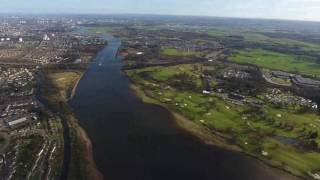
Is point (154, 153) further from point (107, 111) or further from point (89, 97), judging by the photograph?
point (89, 97)

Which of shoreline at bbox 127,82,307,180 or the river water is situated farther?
shoreline at bbox 127,82,307,180

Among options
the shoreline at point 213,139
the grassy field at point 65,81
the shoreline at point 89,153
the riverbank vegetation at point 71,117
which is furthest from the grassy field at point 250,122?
the shoreline at point 89,153

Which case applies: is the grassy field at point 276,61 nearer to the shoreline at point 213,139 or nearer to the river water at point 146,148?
the shoreline at point 213,139

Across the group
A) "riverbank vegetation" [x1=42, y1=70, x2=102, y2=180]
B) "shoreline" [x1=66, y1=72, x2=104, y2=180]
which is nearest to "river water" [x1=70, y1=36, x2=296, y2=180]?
"shoreline" [x1=66, y1=72, x2=104, y2=180]

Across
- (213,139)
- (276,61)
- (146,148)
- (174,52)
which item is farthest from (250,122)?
(174,52)

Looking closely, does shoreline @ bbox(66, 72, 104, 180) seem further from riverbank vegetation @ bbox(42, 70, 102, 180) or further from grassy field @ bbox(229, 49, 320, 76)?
grassy field @ bbox(229, 49, 320, 76)

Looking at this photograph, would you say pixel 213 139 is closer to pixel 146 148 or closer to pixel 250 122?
pixel 250 122
